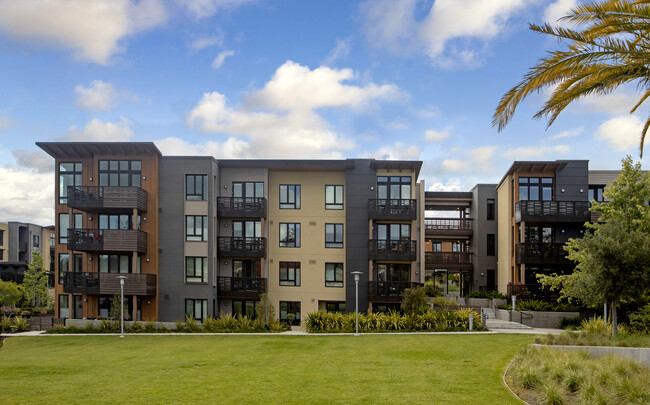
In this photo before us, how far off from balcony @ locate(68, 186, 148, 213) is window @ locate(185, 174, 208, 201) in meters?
2.58

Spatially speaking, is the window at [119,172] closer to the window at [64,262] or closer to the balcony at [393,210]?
the window at [64,262]

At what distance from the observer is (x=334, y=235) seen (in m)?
29.8

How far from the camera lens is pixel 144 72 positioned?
21.4 meters

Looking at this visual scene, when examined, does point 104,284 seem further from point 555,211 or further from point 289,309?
point 555,211

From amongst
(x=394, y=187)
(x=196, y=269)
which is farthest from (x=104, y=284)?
(x=394, y=187)

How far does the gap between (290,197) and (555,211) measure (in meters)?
16.6

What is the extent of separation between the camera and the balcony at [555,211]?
2961 centimetres

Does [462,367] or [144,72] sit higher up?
[144,72]

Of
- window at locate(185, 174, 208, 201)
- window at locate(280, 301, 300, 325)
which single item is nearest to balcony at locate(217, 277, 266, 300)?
window at locate(280, 301, 300, 325)

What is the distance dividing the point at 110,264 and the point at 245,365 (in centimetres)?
1764

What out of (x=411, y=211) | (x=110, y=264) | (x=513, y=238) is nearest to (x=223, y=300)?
(x=110, y=264)

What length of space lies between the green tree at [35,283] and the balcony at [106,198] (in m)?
18.9

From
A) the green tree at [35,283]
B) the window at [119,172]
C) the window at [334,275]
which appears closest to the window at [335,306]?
the window at [334,275]

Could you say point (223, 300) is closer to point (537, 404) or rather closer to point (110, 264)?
point (110, 264)
